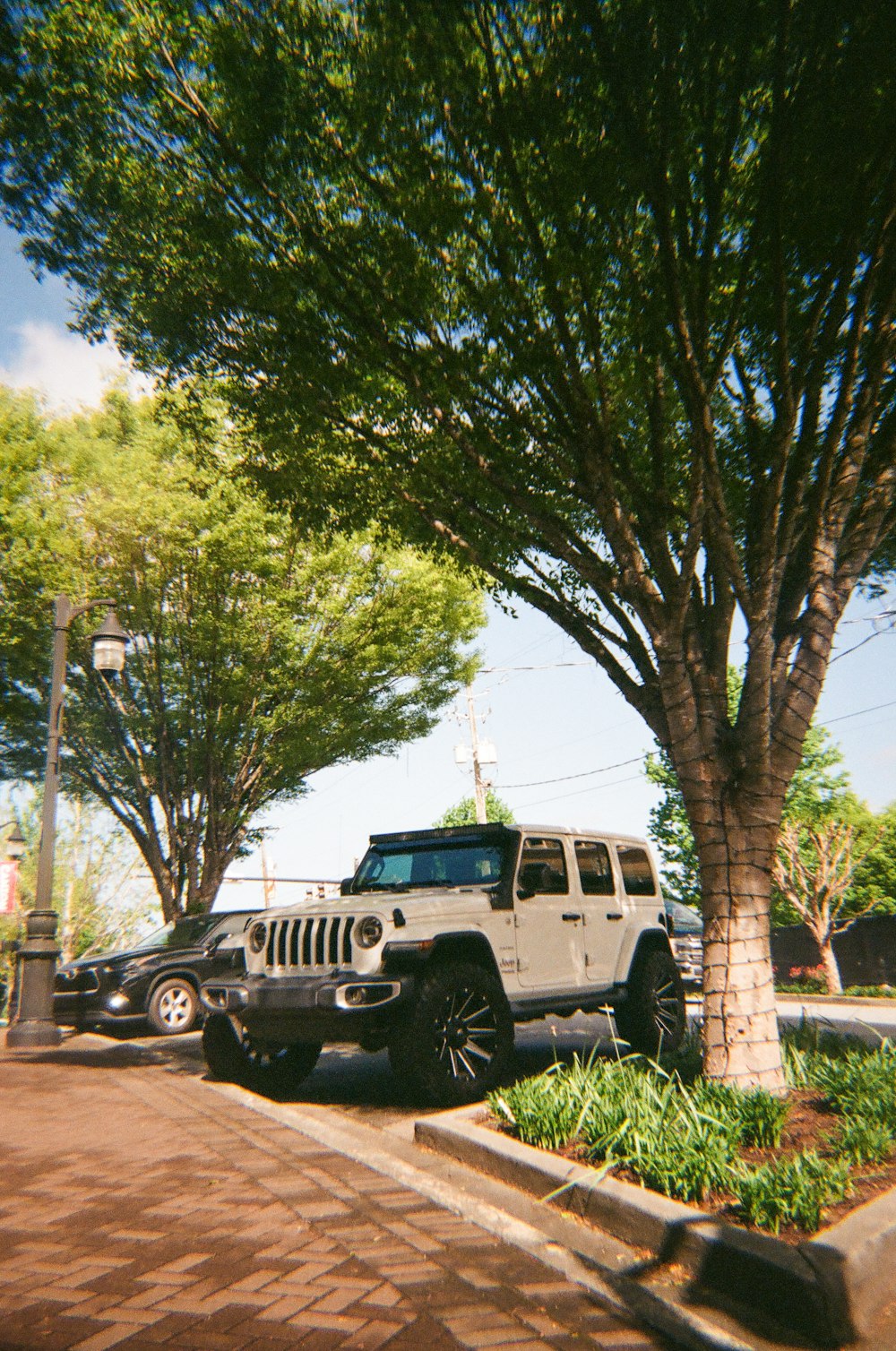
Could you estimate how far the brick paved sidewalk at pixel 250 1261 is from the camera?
283cm

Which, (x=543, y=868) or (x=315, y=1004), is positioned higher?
(x=543, y=868)

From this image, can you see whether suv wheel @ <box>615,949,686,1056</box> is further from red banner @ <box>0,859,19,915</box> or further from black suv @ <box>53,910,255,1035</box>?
red banner @ <box>0,859,19,915</box>

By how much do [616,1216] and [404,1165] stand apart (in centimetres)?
158

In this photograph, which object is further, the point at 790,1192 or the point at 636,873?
the point at 636,873

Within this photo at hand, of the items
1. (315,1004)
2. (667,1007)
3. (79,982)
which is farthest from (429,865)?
(79,982)

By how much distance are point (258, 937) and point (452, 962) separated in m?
1.69

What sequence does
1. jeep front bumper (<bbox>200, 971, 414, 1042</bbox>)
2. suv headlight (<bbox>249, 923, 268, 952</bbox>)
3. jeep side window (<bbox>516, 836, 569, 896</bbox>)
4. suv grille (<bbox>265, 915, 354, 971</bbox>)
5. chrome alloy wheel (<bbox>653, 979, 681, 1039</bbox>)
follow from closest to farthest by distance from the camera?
jeep front bumper (<bbox>200, 971, 414, 1042</bbox>) < suv grille (<bbox>265, 915, 354, 971</bbox>) < suv headlight (<bbox>249, 923, 268, 952</bbox>) < jeep side window (<bbox>516, 836, 569, 896</bbox>) < chrome alloy wheel (<bbox>653, 979, 681, 1039</bbox>)

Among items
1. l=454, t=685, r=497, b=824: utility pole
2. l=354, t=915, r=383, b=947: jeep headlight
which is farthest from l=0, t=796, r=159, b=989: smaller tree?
l=354, t=915, r=383, b=947: jeep headlight

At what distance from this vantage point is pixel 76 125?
608cm

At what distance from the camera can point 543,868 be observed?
705 cm

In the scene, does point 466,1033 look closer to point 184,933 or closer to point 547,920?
point 547,920

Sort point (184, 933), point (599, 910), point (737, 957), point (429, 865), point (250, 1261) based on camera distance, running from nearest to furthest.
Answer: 1. point (250, 1261)
2. point (737, 957)
3. point (429, 865)
4. point (599, 910)
5. point (184, 933)

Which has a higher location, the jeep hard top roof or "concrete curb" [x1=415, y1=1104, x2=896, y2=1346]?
the jeep hard top roof

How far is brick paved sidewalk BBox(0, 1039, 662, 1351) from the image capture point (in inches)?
111
